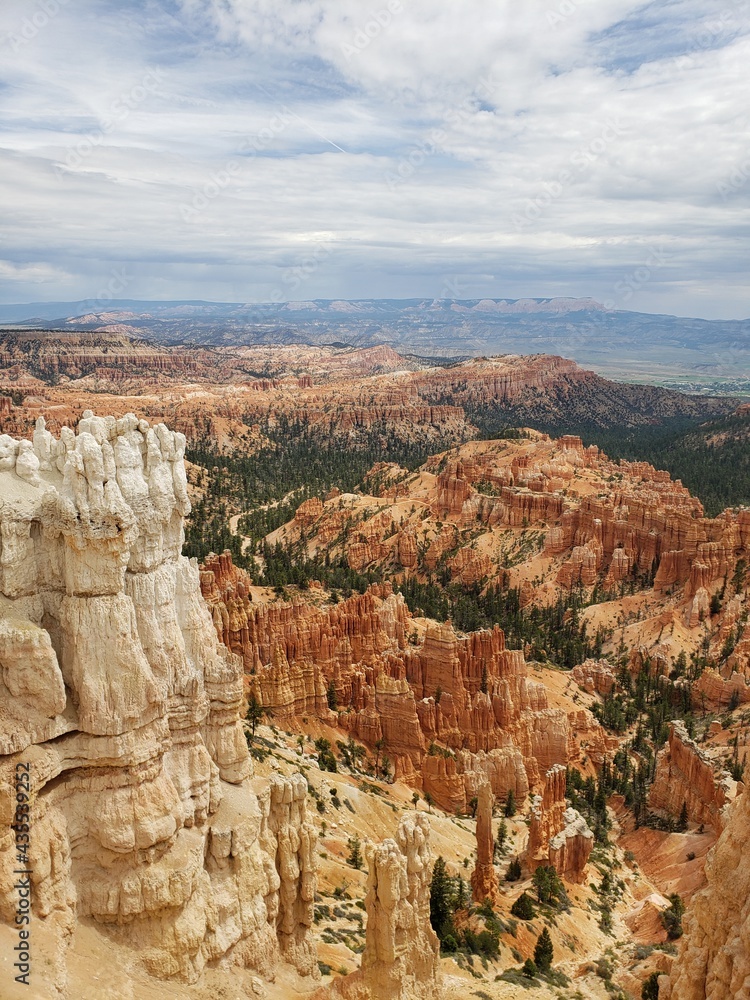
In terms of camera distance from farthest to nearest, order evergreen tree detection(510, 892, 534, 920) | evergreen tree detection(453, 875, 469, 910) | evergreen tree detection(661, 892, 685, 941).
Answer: evergreen tree detection(661, 892, 685, 941) < evergreen tree detection(510, 892, 534, 920) < evergreen tree detection(453, 875, 469, 910)

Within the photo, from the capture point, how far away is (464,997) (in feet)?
59.8

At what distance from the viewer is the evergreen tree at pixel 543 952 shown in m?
22.4

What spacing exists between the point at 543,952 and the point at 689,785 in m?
16.1

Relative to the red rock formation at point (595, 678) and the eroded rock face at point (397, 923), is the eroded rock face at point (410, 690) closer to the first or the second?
the red rock formation at point (595, 678)

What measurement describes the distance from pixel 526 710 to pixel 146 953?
31876 mm

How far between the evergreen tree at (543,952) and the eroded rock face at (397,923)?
913cm

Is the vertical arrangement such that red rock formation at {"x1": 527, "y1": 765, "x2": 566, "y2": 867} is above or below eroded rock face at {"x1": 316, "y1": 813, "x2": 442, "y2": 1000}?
below

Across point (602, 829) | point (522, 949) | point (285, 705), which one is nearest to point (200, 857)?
point (522, 949)

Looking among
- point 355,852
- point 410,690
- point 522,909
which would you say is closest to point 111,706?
point 355,852

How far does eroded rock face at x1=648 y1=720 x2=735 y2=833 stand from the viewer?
32.9 m

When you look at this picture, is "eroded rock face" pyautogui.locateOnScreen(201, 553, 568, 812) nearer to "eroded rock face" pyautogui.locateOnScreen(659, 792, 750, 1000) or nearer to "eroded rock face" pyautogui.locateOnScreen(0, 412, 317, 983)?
"eroded rock face" pyautogui.locateOnScreen(659, 792, 750, 1000)

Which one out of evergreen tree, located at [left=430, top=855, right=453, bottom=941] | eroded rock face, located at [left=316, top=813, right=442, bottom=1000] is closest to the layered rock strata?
evergreen tree, located at [left=430, top=855, right=453, bottom=941]

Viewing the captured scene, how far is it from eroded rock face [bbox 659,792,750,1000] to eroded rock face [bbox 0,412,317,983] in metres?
8.47

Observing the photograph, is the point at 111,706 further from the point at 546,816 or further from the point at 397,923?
the point at 546,816
